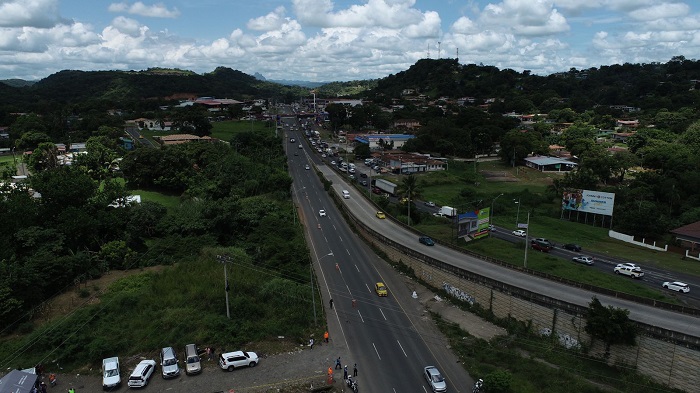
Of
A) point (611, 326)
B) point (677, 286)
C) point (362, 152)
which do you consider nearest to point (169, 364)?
point (611, 326)

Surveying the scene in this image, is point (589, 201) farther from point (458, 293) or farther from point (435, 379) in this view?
point (435, 379)

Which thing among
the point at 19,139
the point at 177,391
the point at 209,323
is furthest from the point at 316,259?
the point at 19,139

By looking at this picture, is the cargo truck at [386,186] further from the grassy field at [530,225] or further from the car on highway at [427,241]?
the car on highway at [427,241]

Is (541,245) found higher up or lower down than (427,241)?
lower down

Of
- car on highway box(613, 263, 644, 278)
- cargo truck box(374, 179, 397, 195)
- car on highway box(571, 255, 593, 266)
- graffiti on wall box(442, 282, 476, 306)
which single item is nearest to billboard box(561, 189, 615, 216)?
car on highway box(571, 255, 593, 266)

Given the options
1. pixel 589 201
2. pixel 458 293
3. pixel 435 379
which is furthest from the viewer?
pixel 589 201

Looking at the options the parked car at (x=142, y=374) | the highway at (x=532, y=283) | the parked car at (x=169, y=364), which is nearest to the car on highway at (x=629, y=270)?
the highway at (x=532, y=283)


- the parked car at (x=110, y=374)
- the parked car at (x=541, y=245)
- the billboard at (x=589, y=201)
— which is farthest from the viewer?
the billboard at (x=589, y=201)

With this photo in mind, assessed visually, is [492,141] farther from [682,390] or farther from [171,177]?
[682,390]
